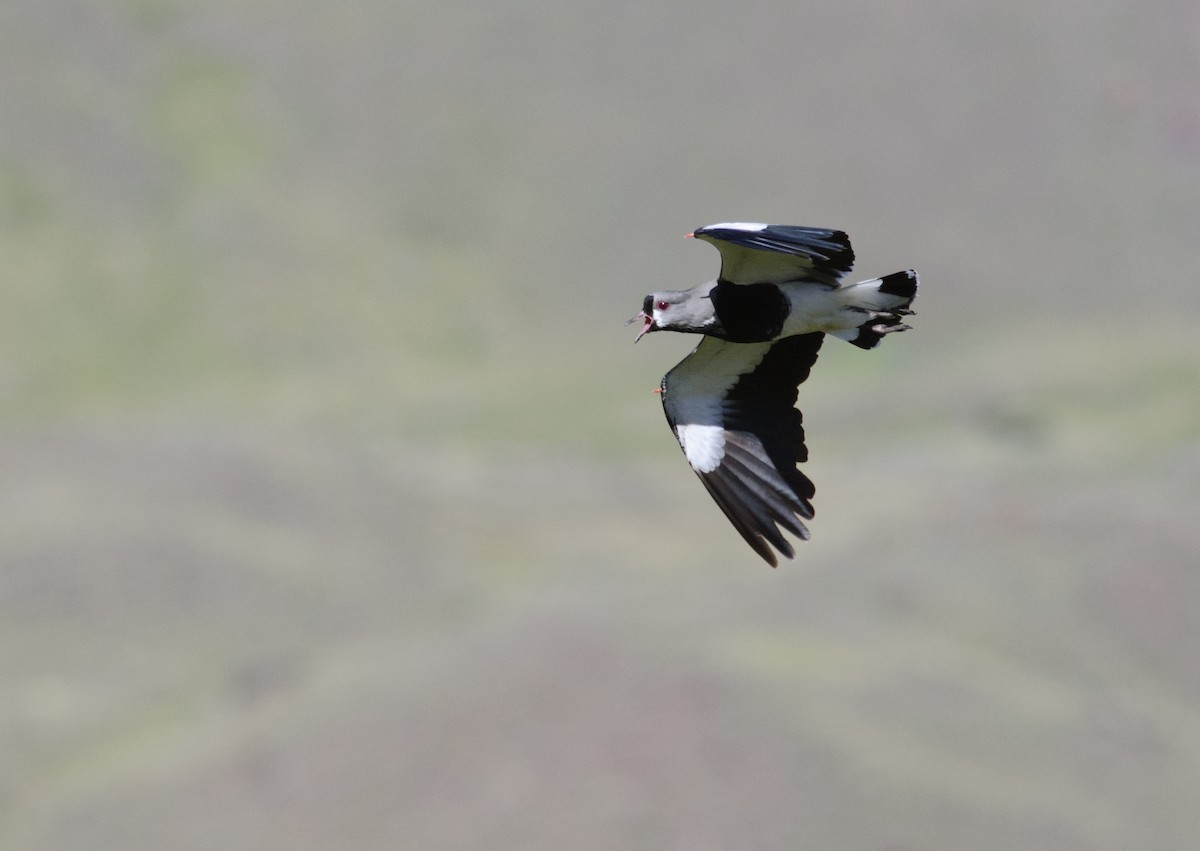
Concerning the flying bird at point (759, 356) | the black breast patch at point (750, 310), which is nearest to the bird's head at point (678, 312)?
the flying bird at point (759, 356)

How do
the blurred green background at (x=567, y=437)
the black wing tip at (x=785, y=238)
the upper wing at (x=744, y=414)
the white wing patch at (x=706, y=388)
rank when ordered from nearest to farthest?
the black wing tip at (x=785, y=238) < the upper wing at (x=744, y=414) < the white wing patch at (x=706, y=388) < the blurred green background at (x=567, y=437)

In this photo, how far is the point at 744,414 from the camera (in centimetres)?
2356

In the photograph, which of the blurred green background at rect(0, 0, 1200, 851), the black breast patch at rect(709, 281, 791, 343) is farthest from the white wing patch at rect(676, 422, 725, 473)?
the blurred green background at rect(0, 0, 1200, 851)

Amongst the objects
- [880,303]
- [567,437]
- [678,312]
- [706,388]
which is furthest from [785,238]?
[567,437]

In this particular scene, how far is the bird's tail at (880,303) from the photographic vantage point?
2223 centimetres

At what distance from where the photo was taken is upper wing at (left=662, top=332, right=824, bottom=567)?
22875 mm

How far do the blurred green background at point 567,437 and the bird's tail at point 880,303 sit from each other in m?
38.6

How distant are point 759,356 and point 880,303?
71.6 inches

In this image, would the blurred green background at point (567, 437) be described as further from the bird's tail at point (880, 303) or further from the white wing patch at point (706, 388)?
the bird's tail at point (880, 303)

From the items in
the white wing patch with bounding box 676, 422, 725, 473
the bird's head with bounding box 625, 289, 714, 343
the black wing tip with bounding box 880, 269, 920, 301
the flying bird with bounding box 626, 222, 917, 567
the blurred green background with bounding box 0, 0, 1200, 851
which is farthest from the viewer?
the blurred green background with bounding box 0, 0, 1200, 851

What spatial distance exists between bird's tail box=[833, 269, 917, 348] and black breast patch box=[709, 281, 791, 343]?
0.68 meters

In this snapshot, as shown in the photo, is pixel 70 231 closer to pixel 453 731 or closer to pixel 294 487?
pixel 294 487

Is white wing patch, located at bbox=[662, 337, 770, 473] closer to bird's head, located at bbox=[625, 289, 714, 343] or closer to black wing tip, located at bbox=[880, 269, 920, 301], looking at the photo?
bird's head, located at bbox=[625, 289, 714, 343]

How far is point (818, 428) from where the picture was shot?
10000 centimetres
